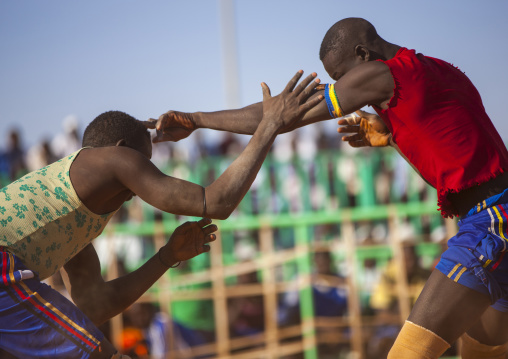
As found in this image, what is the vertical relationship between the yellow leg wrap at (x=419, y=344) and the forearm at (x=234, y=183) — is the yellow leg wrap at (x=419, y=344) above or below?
below

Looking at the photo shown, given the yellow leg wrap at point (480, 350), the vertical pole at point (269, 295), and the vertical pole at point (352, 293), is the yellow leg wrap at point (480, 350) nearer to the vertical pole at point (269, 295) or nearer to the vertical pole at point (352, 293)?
the vertical pole at point (352, 293)

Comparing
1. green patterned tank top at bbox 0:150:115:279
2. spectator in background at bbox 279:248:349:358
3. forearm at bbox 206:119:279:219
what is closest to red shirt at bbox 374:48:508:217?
forearm at bbox 206:119:279:219

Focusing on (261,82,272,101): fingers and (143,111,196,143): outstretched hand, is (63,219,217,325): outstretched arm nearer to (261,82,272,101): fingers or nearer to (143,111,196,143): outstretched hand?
(143,111,196,143): outstretched hand

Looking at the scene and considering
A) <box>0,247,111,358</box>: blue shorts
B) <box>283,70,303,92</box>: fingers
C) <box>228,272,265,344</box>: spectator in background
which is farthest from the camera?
<box>228,272,265,344</box>: spectator in background

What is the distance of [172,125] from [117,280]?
947 mm

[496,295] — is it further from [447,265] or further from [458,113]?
[458,113]

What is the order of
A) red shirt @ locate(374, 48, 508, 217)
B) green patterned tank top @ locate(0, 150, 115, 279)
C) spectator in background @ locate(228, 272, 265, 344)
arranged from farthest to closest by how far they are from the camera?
spectator in background @ locate(228, 272, 265, 344), red shirt @ locate(374, 48, 508, 217), green patterned tank top @ locate(0, 150, 115, 279)

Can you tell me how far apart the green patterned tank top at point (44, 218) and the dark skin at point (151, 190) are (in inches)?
2.4

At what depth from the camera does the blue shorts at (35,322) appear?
2.63m

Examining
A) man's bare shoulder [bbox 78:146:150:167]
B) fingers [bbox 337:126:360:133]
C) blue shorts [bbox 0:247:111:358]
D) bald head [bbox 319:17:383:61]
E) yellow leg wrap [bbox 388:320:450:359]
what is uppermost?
bald head [bbox 319:17:383:61]

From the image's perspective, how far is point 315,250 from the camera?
28.2 ft

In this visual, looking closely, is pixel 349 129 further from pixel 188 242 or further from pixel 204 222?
pixel 188 242

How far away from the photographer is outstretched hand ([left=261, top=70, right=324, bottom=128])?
329cm

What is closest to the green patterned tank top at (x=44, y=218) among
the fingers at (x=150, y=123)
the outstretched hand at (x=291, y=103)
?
the fingers at (x=150, y=123)
